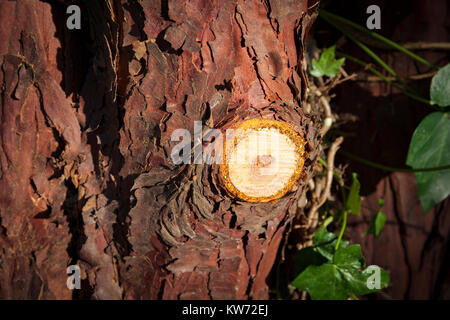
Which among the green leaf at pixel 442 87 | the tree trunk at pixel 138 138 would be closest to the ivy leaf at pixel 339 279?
the tree trunk at pixel 138 138

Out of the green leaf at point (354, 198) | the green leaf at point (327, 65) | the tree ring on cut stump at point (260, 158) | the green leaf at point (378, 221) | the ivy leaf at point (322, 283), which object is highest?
the green leaf at point (327, 65)

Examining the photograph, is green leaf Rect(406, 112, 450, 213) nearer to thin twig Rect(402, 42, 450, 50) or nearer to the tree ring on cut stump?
thin twig Rect(402, 42, 450, 50)

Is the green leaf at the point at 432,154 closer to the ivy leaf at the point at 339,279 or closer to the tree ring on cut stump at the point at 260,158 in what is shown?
the ivy leaf at the point at 339,279

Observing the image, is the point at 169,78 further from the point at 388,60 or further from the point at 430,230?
the point at 430,230

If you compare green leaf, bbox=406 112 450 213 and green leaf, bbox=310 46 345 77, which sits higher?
green leaf, bbox=310 46 345 77

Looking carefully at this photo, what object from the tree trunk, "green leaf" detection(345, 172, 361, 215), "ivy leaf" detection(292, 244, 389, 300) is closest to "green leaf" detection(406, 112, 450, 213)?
"green leaf" detection(345, 172, 361, 215)

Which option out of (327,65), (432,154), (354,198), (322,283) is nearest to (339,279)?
(322,283)
